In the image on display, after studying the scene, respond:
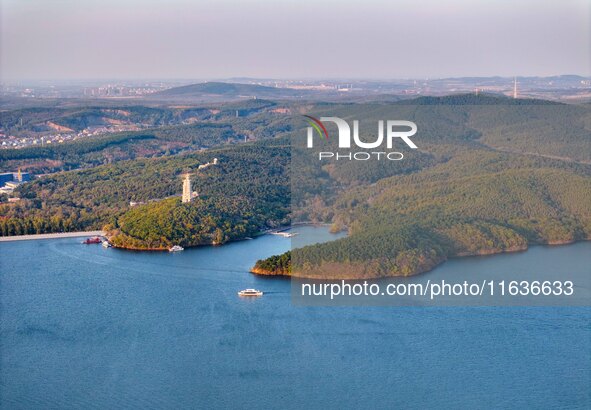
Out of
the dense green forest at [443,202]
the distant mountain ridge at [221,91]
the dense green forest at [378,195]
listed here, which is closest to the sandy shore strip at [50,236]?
the dense green forest at [378,195]

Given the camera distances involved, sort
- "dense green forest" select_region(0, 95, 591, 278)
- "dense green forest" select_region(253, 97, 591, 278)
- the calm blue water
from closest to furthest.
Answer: the calm blue water → "dense green forest" select_region(253, 97, 591, 278) → "dense green forest" select_region(0, 95, 591, 278)

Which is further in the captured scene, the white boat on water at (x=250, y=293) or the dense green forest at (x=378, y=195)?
the dense green forest at (x=378, y=195)

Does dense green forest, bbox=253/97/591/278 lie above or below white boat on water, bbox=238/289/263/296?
above

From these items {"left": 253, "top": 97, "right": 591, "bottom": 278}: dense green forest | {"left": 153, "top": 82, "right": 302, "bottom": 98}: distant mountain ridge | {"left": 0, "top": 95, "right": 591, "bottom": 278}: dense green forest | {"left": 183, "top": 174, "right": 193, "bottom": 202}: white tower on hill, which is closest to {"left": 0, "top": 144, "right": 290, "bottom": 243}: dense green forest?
{"left": 0, "top": 95, "right": 591, "bottom": 278}: dense green forest

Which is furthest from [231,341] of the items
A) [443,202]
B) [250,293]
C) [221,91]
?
[221,91]

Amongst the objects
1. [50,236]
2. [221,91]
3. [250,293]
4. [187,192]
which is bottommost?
[50,236]

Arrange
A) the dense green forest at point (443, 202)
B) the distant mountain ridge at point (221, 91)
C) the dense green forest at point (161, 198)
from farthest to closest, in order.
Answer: the distant mountain ridge at point (221, 91), the dense green forest at point (161, 198), the dense green forest at point (443, 202)

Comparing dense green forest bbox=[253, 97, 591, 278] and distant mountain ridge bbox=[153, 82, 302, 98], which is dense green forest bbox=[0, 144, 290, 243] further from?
distant mountain ridge bbox=[153, 82, 302, 98]

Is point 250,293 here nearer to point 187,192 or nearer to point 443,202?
point 443,202

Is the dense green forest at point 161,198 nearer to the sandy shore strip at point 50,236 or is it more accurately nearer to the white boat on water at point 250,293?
the sandy shore strip at point 50,236

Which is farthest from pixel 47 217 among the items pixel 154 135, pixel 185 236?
pixel 154 135

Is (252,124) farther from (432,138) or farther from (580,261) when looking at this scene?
(580,261)
